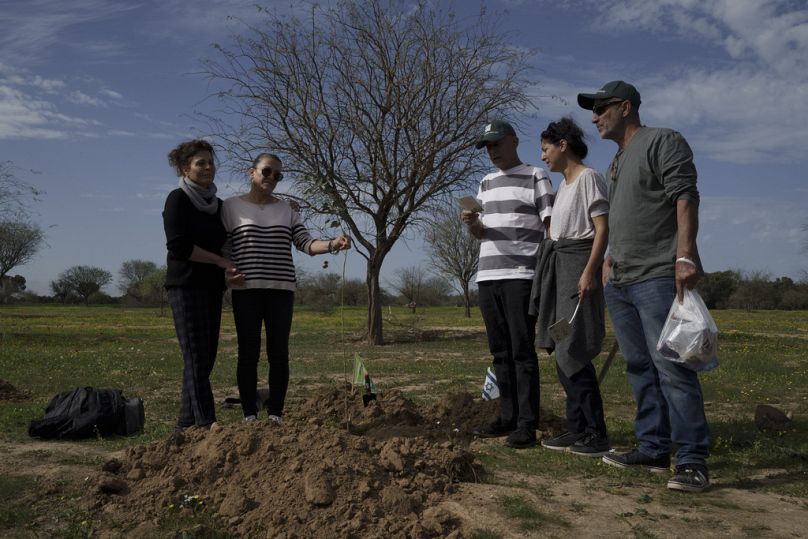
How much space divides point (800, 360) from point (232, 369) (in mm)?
10789

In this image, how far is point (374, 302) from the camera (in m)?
19.6

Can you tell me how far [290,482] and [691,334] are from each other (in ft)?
6.95

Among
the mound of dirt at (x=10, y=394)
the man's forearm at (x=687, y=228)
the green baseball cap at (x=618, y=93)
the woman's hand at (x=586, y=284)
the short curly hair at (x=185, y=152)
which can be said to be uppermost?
the green baseball cap at (x=618, y=93)

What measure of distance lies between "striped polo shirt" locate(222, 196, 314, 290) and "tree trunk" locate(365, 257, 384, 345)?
48.7 ft

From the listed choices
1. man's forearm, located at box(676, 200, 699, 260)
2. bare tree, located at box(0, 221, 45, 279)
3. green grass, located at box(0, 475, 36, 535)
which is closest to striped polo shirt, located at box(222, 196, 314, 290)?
green grass, located at box(0, 475, 36, 535)

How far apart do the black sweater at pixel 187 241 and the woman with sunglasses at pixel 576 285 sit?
2.13 m

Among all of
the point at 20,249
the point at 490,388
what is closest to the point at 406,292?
the point at 20,249

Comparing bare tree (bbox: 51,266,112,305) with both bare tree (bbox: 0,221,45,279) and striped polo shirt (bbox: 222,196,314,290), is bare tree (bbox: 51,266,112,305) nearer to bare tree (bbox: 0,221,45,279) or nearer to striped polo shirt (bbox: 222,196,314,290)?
bare tree (bbox: 0,221,45,279)

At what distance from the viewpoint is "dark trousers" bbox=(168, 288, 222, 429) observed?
168 inches

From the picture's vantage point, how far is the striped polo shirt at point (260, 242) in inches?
173

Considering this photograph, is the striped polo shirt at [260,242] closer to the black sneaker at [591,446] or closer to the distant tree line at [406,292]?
the black sneaker at [591,446]

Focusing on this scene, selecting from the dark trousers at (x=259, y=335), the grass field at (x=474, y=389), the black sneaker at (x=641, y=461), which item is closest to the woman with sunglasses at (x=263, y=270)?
the dark trousers at (x=259, y=335)

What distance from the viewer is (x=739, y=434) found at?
494 cm

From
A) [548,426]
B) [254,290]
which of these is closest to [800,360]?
[548,426]
